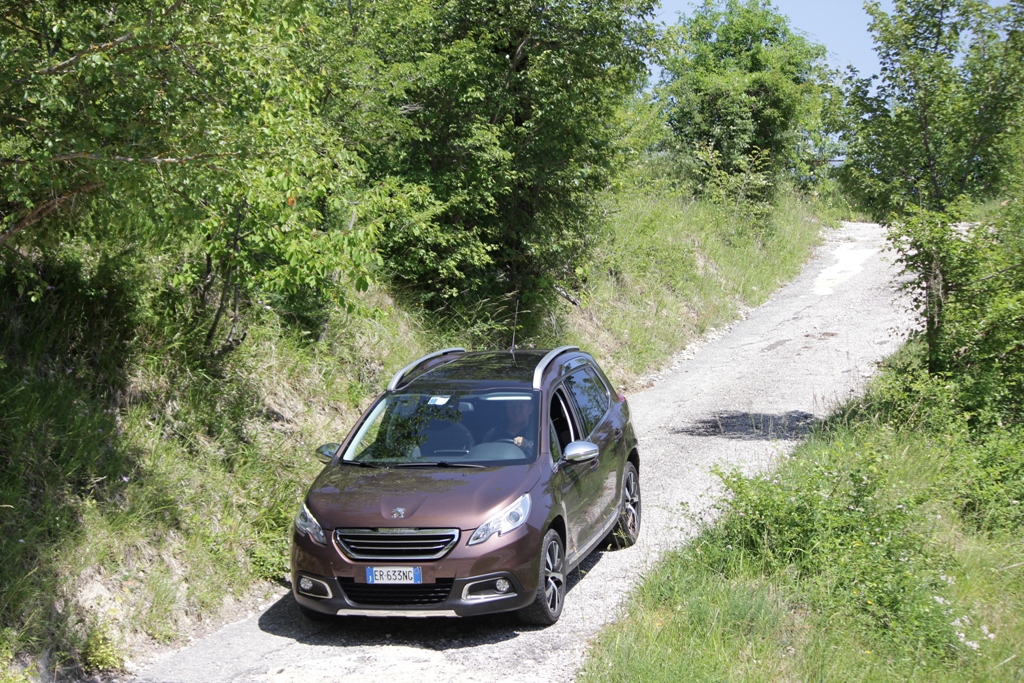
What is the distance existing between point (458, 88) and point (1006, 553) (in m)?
9.50

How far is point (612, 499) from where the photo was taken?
8.43 m

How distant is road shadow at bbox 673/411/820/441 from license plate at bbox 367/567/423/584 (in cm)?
749

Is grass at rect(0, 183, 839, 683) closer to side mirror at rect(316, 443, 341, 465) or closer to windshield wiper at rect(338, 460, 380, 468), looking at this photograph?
side mirror at rect(316, 443, 341, 465)

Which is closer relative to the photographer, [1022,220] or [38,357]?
[38,357]

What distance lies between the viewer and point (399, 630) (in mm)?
6867

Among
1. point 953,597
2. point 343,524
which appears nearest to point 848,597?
point 953,597

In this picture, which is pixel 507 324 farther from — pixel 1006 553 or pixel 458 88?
pixel 1006 553

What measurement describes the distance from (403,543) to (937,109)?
10.1 meters

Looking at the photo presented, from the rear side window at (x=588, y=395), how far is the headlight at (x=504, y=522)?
1.68m

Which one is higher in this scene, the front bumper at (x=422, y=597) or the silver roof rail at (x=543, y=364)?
the silver roof rail at (x=543, y=364)

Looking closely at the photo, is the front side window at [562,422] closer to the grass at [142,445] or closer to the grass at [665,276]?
the grass at [142,445]

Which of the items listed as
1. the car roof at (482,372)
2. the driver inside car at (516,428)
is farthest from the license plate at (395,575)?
the car roof at (482,372)

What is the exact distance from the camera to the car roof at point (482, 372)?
7.93m

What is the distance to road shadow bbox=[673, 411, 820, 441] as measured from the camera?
13363 millimetres
